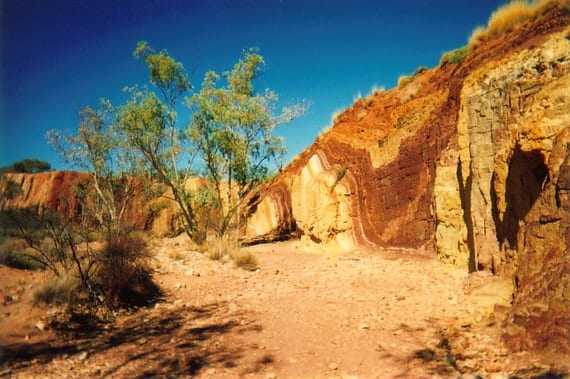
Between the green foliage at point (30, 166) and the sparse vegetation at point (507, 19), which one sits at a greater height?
the green foliage at point (30, 166)

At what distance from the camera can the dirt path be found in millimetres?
4500

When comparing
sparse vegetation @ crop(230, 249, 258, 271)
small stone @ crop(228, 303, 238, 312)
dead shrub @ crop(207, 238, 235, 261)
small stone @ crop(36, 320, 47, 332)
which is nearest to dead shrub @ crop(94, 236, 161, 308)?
small stone @ crop(36, 320, 47, 332)

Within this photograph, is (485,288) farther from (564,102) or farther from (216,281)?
(216,281)

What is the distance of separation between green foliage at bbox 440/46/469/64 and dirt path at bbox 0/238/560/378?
779cm

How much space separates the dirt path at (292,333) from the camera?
14.8ft

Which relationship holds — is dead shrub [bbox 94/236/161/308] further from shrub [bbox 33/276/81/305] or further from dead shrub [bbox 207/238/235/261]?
dead shrub [bbox 207/238/235/261]

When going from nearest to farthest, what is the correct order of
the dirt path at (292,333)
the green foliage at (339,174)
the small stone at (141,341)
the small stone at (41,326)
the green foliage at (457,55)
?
the dirt path at (292,333) < the small stone at (141,341) < the small stone at (41,326) < the green foliage at (457,55) < the green foliage at (339,174)

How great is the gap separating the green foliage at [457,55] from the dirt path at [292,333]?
779 cm

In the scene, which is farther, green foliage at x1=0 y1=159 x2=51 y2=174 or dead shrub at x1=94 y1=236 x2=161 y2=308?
green foliage at x1=0 y1=159 x2=51 y2=174

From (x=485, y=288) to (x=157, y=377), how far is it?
5135 mm

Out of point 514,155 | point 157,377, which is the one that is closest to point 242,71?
point 514,155

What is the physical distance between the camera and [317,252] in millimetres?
14648

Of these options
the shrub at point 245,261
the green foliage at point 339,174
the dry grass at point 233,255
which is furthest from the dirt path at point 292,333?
the green foliage at point 339,174

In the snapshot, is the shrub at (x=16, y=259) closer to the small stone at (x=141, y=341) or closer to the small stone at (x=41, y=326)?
the small stone at (x=41, y=326)
